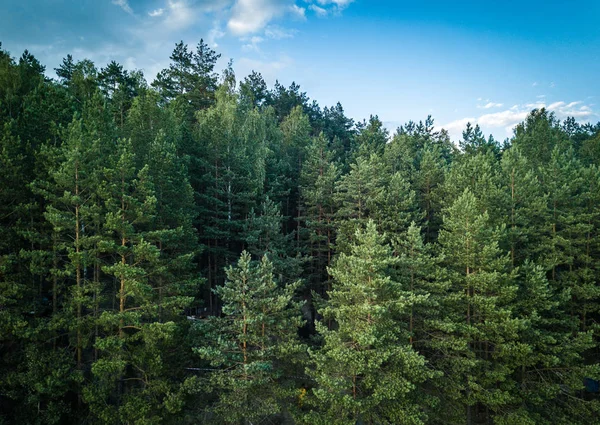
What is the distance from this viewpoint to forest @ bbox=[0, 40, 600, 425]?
14336 millimetres

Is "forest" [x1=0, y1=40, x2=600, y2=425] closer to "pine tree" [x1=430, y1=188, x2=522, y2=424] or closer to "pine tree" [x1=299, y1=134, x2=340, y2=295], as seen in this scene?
"pine tree" [x1=430, y1=188, x2=522, y2=424]

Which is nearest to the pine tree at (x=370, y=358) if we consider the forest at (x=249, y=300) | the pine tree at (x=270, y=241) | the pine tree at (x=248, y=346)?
the forest at (x=249, y=300)

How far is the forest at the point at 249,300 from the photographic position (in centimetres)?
1434

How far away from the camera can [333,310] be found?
1598 centimetres

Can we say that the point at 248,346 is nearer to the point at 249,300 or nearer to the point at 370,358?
the point at 249,300

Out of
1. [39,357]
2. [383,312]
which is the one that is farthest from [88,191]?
[383,312]

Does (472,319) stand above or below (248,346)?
above

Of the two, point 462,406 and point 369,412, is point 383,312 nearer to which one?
point 369,412

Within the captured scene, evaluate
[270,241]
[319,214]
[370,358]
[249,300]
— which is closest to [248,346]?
[249,300]

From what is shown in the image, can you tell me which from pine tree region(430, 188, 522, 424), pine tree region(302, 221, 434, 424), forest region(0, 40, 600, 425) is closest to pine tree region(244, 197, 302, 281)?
forest region(0, 40, 600, 425)

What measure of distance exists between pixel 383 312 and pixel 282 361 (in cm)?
637

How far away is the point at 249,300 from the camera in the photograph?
593 inches

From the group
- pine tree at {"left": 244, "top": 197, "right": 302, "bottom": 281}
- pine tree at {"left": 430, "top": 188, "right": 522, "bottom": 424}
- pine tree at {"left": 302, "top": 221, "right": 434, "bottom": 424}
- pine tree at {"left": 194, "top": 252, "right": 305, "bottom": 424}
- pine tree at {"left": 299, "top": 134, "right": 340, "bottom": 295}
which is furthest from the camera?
pine tree at {"left": 299, "top": 134, "right": 340, "bottom": 295}

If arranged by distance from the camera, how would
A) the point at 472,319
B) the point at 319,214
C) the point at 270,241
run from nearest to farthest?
the point at 472,319, the point at 270,241, the point at 319,214
